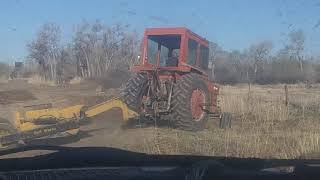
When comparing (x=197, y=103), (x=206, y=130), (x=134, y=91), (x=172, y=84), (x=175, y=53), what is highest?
(x=175, y=53)

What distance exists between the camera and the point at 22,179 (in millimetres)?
3262

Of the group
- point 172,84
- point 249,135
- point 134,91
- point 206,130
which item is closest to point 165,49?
point 172,84

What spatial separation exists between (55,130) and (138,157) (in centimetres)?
554

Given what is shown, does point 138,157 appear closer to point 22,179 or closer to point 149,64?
point 22,179

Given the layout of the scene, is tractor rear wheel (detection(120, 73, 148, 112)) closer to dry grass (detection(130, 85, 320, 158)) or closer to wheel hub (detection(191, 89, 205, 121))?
wheel hub (detection(191, 89, 205, 121))

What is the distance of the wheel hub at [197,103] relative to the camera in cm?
1177

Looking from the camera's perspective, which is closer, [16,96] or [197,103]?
[197,103]

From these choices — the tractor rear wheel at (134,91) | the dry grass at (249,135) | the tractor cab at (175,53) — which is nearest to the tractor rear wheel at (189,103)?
the tractor cab at (175,53)

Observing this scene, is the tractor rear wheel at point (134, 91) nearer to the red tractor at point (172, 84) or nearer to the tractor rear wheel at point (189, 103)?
the red tractor at point (172, 84)

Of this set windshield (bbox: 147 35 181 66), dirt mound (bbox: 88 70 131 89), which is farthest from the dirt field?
windshield (bbox: 147 35 181 66)

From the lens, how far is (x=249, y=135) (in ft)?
28.4

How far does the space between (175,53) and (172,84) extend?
68 cm

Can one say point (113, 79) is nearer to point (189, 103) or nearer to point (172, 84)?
point (172, 84)

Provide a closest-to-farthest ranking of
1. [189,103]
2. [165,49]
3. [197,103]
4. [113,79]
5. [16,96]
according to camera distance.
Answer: [113,79]
[189,103]
[165,49]
[197,103]
[16,96]
